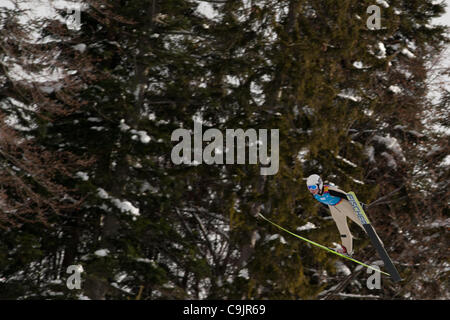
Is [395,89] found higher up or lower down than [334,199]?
higher up

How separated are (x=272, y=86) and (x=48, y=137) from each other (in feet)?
16.4

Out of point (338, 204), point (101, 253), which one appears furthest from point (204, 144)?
point (338, 204)

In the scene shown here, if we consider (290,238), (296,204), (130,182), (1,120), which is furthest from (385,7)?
(1,120)

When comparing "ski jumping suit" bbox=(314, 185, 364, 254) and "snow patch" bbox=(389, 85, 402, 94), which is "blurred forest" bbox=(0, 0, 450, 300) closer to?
"snow patch" bbox=(389, 85, 402, 94)

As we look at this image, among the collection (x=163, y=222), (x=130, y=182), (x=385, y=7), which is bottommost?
(x=163, y=222)

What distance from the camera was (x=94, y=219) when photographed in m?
13.9

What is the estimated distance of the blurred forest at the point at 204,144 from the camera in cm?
1198

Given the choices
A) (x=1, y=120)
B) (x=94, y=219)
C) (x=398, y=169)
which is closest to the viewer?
(x=1, y=120)

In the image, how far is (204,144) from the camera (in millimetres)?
13438

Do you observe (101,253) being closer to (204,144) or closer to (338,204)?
(204,144)

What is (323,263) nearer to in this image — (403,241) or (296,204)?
(296,204)

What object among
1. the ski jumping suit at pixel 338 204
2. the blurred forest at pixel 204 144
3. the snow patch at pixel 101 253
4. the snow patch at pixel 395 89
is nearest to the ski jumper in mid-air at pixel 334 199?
the ski jumping suit at pixel 338 204

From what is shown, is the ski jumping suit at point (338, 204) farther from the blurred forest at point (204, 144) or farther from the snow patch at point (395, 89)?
the snow patch at point (395, 89)

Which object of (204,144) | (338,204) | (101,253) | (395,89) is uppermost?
(395,89)
